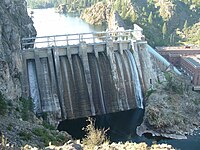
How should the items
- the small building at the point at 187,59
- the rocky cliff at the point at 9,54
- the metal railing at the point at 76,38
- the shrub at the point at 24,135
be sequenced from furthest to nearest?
the small building at the point at 187,59 → the metal railing at the point at 76,38 → the rocky cliff at the point at 9,54 → the shrub at the point at 24,135

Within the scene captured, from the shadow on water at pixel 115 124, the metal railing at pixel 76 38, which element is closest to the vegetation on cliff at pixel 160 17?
the metal railing at pixel 76 38

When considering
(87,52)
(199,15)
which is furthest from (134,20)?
(87,52)

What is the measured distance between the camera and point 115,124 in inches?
1961

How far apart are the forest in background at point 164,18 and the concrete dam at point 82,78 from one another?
32.2 m

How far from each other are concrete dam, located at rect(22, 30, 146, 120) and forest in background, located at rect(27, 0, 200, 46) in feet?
106

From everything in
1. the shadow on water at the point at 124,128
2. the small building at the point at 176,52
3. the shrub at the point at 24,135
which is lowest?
the shadow on water at the point at 124,128

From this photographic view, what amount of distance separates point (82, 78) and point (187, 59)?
2507 centimetres

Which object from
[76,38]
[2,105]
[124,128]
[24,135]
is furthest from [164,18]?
[24,135]

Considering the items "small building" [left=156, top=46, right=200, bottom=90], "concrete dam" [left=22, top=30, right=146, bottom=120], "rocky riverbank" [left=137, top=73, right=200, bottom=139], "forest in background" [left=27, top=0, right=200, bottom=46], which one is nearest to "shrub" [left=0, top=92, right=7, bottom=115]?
"concrete dam" [left=22, top=30, right=146, bottom=120]

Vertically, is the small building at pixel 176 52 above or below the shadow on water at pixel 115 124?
above

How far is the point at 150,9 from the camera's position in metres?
111

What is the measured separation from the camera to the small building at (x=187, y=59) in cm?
6125

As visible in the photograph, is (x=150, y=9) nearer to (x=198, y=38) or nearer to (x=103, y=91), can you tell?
(x=198, y=38)

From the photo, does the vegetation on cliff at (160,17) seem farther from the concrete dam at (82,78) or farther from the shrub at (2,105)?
the shrub at (2,105)
